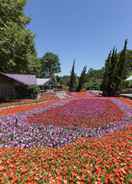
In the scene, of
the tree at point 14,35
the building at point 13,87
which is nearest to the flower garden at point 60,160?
the tree at point 14,35

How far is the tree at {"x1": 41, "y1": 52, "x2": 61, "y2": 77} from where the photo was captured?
329 feet

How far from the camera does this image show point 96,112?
1410cm

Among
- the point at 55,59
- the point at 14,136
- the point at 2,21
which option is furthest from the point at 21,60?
the point at 55,59

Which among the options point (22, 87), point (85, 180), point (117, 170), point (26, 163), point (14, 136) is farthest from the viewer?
point (22, 87)

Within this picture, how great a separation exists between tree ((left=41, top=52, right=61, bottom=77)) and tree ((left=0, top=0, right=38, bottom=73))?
72363 millimetres

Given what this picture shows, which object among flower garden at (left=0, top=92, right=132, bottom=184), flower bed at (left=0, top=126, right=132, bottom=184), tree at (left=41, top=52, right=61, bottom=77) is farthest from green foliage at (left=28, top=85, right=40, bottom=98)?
tree at (left=41, top=52, right=61, bottom=77)

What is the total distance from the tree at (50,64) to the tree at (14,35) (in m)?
72.4

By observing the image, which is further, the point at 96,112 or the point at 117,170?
the point at 96,112

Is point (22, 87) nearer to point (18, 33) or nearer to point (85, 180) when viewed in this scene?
point (18, 33)

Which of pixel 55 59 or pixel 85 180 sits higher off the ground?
pixel 55 59

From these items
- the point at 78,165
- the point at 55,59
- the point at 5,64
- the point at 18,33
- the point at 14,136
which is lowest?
the point at 14,136

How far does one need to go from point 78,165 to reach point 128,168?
1.11 metres

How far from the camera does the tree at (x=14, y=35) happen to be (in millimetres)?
20453

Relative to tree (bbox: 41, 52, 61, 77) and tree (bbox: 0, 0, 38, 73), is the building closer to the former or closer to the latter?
tree (bbox: 0, 0, 38, 73)
